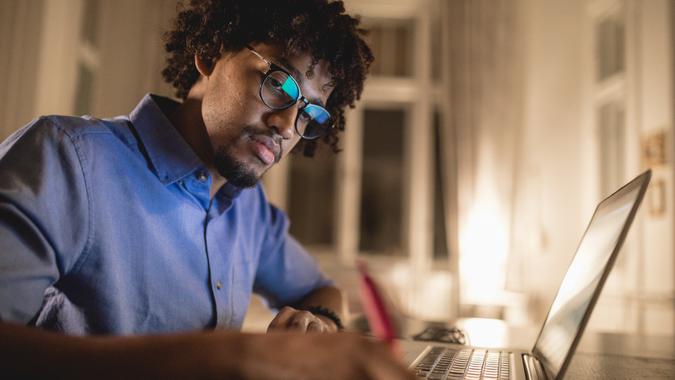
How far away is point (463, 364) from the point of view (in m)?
0.83

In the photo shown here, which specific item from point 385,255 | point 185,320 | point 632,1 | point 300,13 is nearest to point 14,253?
point 185,320

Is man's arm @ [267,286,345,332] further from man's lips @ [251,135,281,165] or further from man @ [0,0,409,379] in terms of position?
man's lips @ [251,135,281,165]

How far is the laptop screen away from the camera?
58 centimetres

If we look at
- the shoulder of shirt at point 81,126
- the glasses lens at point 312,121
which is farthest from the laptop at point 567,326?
the shoulder of shirt at point 81,126

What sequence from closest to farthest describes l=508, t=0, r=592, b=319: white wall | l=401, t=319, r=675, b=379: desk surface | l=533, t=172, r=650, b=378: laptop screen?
l=533, t=172, r=650, b=378: laptop screen < l=401, t=319, r=675, b=379: desk surface < l=508, t=0, r=592, b=319: white wall

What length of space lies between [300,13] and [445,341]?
2.51 feet

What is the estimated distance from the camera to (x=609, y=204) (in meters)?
0.85

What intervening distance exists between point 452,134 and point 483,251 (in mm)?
873

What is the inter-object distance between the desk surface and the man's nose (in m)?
0.48

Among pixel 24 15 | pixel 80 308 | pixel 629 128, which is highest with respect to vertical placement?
pixel 24 15

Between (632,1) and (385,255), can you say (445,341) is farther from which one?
(385,255)

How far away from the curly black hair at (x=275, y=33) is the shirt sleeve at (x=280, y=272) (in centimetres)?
40

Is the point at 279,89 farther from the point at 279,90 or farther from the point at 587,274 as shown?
the point at 587,274

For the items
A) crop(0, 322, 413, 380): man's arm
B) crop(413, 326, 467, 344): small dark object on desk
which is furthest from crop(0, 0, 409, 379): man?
crop(413, 326, 467, 344): small dark object on desk
